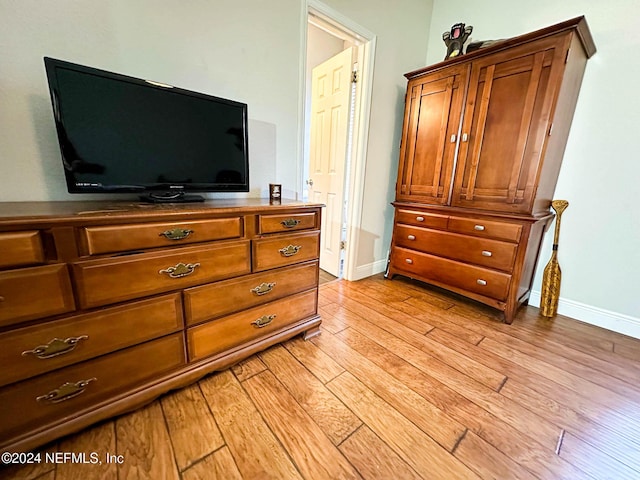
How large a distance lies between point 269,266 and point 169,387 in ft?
2.26

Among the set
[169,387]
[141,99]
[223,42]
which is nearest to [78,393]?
[169,387]

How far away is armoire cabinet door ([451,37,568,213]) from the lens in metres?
1.60

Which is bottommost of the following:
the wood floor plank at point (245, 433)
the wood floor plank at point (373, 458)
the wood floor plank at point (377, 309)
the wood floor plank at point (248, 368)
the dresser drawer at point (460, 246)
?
the wood floor plank at point (248, 368)

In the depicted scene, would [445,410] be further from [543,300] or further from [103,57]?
[103,57]

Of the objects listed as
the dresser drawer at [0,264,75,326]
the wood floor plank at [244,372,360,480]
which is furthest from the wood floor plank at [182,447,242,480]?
the dresser drawer at [0,264,75,326]

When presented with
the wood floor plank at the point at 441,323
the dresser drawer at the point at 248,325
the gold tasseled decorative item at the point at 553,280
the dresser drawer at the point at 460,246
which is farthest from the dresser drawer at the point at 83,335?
the gold tasseled decorative item at the point at 553,280

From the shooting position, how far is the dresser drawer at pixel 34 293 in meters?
0.76

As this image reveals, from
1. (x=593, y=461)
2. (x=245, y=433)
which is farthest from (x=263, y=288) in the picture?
(x=593, y=461)

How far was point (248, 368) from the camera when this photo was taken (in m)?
1.36

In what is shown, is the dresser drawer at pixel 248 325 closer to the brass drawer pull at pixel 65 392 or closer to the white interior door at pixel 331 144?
the brass drawer pull at pixel 65 392

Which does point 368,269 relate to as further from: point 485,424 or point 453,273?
point 485,424

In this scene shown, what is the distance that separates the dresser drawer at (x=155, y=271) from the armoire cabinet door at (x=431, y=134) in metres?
1.72

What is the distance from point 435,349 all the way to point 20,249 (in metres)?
1.94

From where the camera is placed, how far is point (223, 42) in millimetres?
1488
